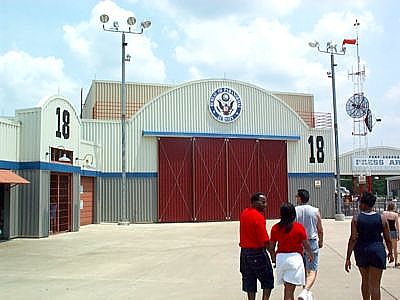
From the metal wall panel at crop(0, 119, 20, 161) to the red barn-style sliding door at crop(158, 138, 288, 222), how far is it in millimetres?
11415

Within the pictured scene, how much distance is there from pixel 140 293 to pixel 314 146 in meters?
27.2

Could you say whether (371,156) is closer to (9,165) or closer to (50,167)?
(50,167)

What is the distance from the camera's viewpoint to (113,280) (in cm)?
1088

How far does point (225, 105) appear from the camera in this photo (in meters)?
32.6

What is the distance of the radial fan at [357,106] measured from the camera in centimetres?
3844

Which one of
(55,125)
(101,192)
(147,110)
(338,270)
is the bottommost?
(338,270)

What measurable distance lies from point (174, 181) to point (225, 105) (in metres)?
5.88

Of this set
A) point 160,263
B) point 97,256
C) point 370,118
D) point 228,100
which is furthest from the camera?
point 370,118

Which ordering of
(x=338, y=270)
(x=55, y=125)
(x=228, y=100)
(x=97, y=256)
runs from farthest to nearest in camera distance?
(x=228, y=100) < (x=55, y=125) < (x=97, y=256) < (x=338, y=270)

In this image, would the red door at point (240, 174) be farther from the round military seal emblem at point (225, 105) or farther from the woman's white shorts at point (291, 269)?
the woman's white shorts at point (291, 269)

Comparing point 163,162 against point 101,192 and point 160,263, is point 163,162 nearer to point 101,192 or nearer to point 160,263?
point 101,192

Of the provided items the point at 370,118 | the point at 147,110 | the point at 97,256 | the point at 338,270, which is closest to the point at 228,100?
the point at 147,110

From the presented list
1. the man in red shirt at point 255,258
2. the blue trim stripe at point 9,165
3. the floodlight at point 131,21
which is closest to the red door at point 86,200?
the blue trim stripe at point 9,165

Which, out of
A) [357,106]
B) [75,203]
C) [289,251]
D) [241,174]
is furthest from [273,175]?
[289,251]
